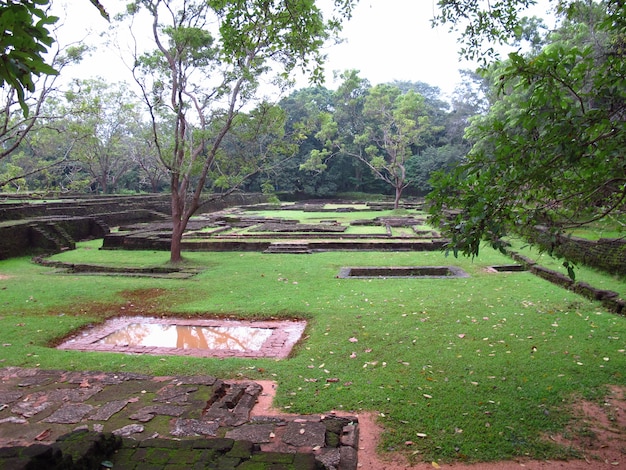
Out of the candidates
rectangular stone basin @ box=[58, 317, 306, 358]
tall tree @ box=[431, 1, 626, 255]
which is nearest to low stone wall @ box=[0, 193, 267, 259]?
rectangular stone basin @ box=[58, 317, 306, 358]

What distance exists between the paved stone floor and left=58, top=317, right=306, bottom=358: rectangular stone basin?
1160 millimetres

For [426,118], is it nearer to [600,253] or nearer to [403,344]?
[600,253]

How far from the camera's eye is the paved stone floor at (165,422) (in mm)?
2695

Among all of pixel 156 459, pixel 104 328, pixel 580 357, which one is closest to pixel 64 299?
pixel 104 328

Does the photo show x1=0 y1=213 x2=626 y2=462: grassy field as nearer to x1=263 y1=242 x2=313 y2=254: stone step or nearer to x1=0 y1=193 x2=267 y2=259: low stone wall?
x1=263 y1=242 x2=313 y2=254: stone step

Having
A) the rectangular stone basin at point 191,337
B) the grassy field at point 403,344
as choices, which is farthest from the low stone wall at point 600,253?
the rectangular stone basin at point 191,337

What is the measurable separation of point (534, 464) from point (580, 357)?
2.27 m

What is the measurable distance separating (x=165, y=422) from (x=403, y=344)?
304 cm

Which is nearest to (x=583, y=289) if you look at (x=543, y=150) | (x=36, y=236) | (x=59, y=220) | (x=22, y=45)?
(x=543, y=150)

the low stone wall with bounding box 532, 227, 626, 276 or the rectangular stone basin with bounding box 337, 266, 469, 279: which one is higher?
the low stone wall with bounding box 532, 227, 626, 276

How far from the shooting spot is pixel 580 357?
4.88 metres

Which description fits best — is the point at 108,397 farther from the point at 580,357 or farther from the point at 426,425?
the point at 580,357

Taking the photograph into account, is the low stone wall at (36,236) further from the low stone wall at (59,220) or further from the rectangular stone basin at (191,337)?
→ the rectangular stone basin at (191,337)

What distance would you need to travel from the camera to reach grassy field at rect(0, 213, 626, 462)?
3676 mm
